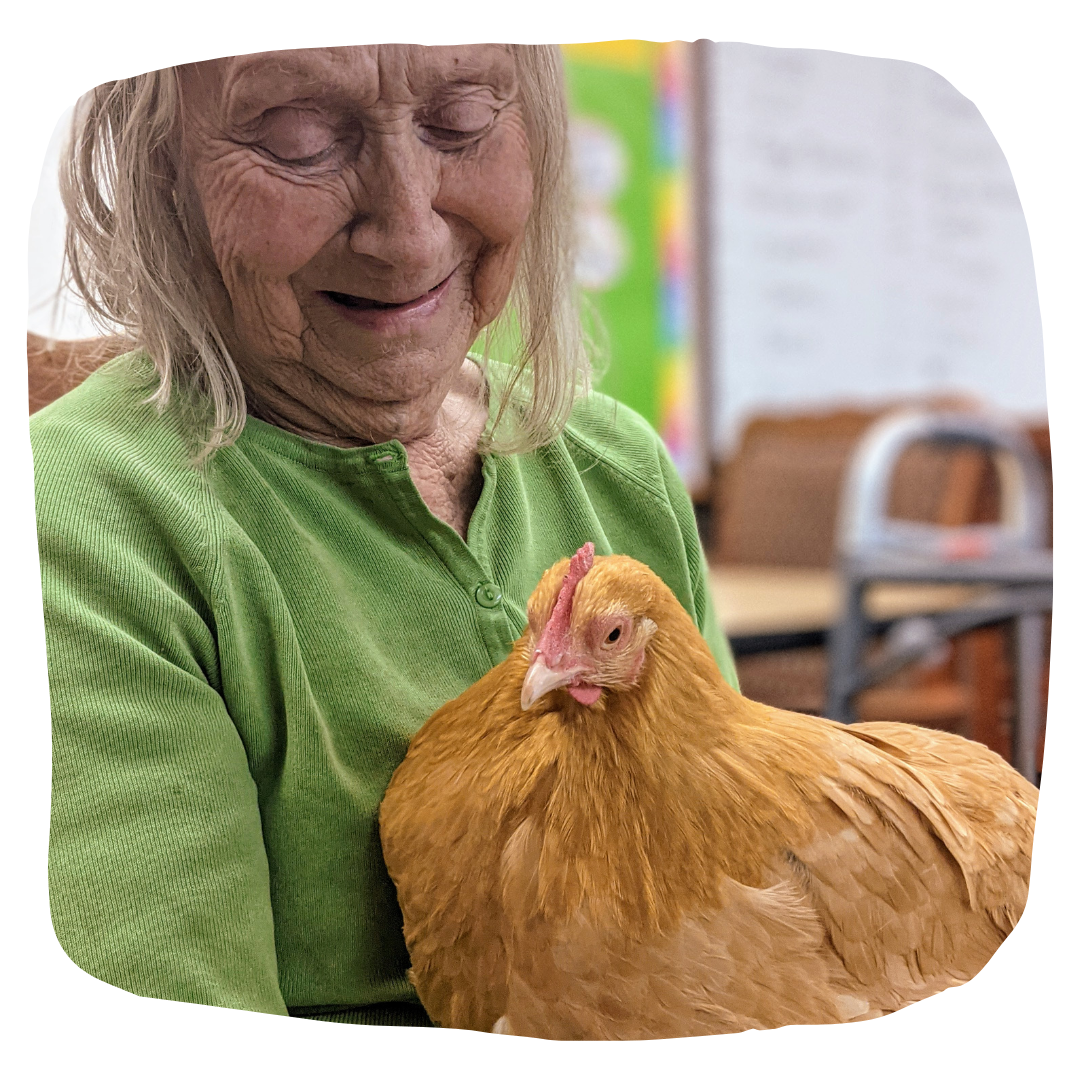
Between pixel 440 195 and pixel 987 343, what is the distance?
500mm

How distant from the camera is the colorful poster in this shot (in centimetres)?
88

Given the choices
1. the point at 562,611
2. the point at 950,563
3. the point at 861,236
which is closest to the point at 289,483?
the point at 562,611

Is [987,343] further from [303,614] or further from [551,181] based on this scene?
[303,614]

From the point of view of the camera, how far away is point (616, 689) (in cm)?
79

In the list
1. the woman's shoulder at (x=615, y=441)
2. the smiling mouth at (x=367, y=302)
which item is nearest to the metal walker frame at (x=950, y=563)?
the woman's shoulder at (x=615, y=441)

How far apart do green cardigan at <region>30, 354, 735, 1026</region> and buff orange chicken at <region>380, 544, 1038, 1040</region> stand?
2.1 inches

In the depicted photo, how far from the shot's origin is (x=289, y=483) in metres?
0.86

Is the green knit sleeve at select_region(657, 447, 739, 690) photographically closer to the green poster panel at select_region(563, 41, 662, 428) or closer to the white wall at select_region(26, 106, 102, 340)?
the green poster panel at select_region(563, 41, 662, 428)

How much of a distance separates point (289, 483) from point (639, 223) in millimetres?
358

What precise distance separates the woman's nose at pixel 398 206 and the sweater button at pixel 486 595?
0.22 m

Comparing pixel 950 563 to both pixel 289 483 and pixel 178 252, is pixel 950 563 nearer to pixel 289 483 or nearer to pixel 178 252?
pixel 289 483

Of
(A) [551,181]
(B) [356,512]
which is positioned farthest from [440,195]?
(B) [356,512]

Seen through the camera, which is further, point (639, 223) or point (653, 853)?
point (639, 223)

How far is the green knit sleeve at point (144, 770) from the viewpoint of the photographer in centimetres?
81
